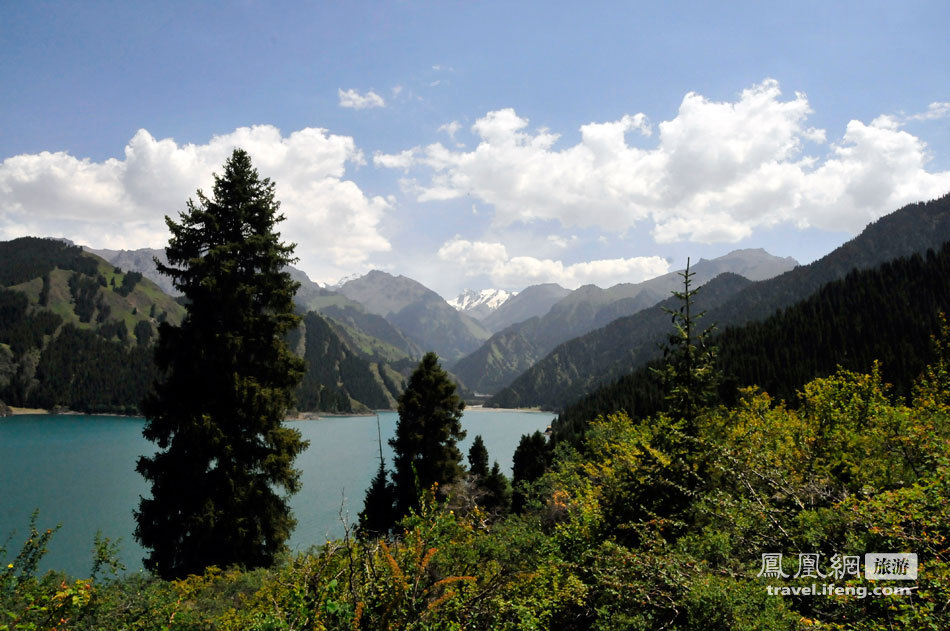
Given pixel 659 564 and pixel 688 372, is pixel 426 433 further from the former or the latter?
pixel 659 564

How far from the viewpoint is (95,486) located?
62344 mm

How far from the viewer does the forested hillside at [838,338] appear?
83625 mm

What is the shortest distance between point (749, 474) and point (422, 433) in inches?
889

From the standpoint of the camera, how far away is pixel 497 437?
157m

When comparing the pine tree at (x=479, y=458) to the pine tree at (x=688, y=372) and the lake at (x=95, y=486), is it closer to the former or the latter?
the lake at (x=95, y=486)

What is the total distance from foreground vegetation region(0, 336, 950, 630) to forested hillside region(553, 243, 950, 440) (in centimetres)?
6494

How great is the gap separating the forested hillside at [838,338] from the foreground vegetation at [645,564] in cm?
6494

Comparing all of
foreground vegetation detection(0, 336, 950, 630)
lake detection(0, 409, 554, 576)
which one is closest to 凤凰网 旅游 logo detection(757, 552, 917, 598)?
foreground vegetation detection(0, 336, 950, 630)

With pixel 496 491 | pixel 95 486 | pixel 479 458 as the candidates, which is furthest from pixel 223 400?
pixel 95 486

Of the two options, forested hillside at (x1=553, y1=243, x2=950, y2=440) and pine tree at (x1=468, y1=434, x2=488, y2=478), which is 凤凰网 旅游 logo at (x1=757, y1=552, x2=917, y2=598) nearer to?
pine tree at (x1=468, y1=434, x2=488, y2=478)

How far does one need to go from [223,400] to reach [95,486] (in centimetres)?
6834

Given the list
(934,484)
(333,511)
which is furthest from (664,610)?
(333,511)

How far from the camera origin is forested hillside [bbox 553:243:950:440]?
274 feet

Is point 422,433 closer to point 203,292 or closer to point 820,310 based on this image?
point 203,292
